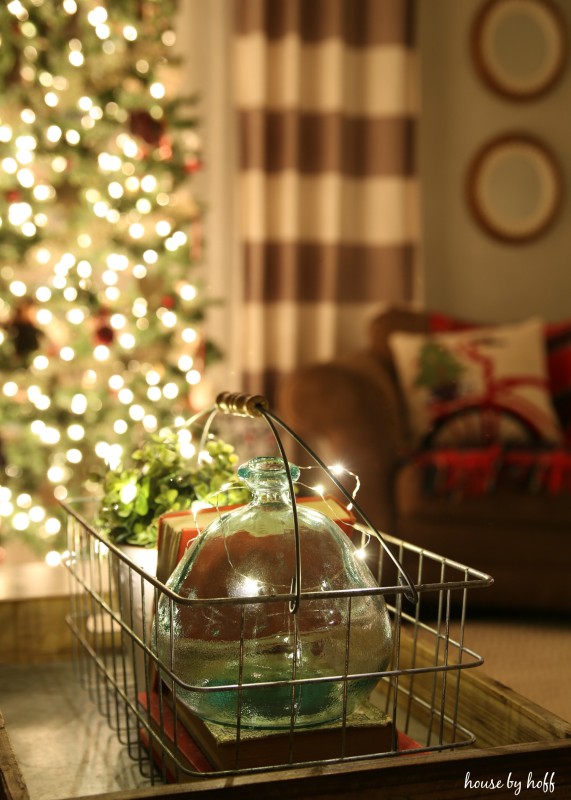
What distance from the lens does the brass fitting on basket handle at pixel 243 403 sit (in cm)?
82

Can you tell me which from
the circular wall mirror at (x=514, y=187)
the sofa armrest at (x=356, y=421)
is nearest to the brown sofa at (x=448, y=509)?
the sofa armrest at (x=356, y=421)

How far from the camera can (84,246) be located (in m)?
3.20

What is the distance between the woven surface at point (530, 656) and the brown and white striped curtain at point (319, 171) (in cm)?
147

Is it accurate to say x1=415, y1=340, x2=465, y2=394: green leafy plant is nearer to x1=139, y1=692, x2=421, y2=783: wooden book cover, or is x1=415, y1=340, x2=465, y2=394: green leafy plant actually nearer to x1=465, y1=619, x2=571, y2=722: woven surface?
x1=465, y1=619, x2=571, y2=722: woven surface

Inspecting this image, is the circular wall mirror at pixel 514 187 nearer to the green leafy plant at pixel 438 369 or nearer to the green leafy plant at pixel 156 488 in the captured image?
the green leafy plant at pixel 438 369

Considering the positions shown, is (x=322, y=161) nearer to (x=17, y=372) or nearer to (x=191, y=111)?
(x=191, y=111)

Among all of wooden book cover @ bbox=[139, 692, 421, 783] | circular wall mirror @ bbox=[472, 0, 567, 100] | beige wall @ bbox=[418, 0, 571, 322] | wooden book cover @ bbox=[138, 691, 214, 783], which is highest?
circular wall mirror @ bbox=[472, 0, 567, 100]

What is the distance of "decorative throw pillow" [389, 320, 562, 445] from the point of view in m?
2.98

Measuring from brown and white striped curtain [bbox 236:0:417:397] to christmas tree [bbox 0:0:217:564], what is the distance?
0.50 metres

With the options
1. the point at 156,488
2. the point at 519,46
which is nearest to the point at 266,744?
the point at 156,488

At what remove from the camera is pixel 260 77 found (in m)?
3.71

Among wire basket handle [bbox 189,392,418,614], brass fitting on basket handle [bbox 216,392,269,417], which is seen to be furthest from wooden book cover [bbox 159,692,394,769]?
brass fitting on basket handle [bbox 216,392,269,417]

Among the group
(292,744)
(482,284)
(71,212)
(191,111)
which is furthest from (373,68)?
(292,744)

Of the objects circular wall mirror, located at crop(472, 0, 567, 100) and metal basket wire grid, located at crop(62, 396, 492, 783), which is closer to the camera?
metal basket wire grid, located at crop(62, 396, 492, 783)
